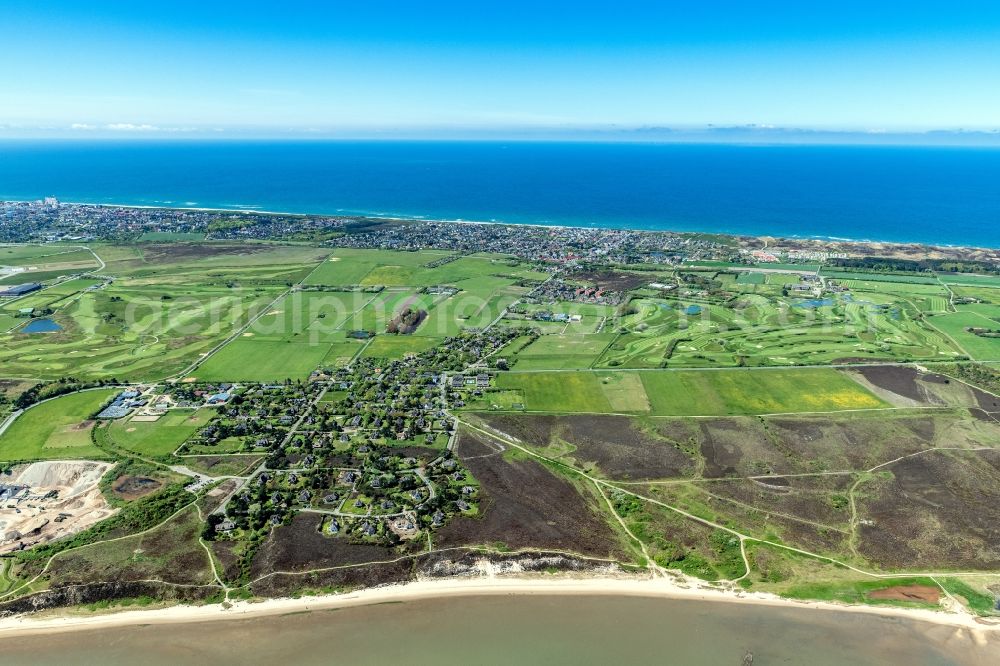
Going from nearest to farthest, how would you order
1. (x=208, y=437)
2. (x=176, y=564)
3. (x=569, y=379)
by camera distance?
1. (x=176, y=564)
2. (x=208, y=437)
3. (x=569, y=379)

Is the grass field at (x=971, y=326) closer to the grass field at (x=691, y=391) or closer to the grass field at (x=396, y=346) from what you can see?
the grass field at (x=691, y=391)

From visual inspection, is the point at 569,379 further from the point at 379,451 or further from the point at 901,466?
the point at 901,466

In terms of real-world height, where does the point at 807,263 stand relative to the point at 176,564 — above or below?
above

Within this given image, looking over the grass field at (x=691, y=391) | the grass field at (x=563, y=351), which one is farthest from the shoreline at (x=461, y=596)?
the grass field at (x=563, y=351)

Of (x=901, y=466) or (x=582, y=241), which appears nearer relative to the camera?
(x=901, y=466)

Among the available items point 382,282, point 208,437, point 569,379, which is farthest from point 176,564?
point 382,282

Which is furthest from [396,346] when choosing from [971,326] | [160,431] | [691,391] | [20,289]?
[971,326]
